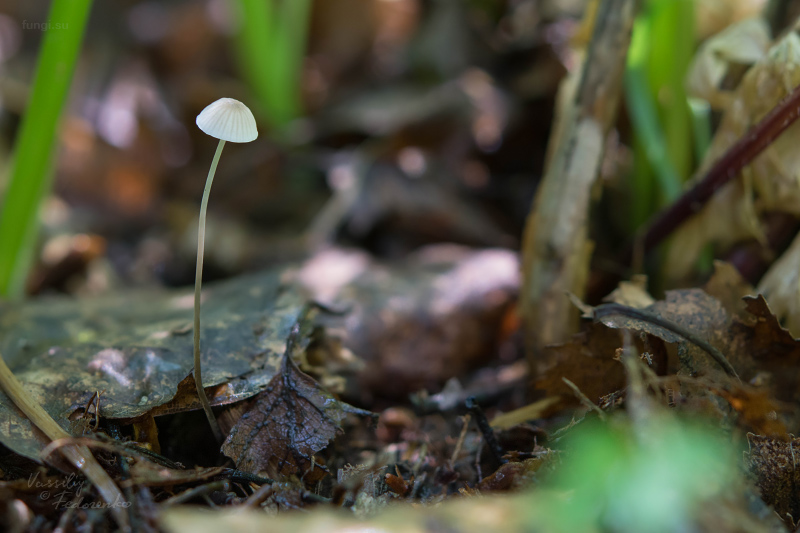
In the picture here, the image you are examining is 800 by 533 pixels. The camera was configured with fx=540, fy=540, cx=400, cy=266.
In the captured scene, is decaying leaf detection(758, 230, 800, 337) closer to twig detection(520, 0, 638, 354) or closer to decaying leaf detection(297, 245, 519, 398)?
twig detection(520, 0, 638, 354)

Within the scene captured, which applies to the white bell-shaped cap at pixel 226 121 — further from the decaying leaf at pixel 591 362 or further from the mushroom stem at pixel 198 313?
the decaying leaf at pixel 591 362

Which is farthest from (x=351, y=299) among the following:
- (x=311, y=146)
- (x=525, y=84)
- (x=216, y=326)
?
(x=525, y=84)

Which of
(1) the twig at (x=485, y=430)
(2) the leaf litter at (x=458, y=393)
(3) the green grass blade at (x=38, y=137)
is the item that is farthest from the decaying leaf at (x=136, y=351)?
(1) the twig at (x=485, y=430)

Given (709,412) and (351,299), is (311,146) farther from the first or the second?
(709,412)

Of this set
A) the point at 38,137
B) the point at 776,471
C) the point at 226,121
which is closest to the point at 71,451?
the point at 226,121

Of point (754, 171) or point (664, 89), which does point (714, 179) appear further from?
point (664, 89)

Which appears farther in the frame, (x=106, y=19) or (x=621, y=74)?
(x=106, y=19)

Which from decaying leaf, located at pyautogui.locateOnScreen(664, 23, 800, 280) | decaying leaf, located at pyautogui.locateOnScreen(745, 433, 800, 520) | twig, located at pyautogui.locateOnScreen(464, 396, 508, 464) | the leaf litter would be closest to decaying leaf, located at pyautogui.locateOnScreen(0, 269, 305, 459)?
the leaf litter
